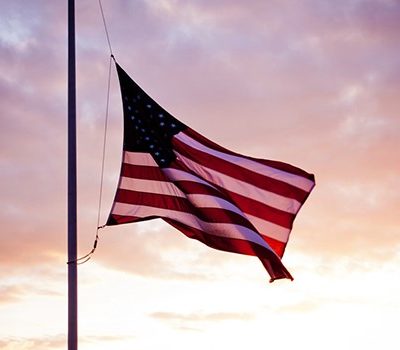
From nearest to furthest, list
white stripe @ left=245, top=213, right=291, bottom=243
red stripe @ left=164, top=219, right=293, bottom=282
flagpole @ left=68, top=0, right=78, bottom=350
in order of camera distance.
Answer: flagpole @ left=68, top=0, right=78, bottom=350 → red stripe @ left=164, top=219, right=293, bottom=282 → white stripe @ left=245, top=213, right=291, bottom=243

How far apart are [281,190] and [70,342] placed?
23.1 feet

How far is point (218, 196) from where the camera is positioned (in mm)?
20047

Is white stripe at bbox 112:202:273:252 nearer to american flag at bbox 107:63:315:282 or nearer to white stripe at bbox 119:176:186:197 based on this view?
american flag at bbox 107:63:315:282

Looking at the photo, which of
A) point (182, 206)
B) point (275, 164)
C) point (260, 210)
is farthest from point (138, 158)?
point (275, 164)

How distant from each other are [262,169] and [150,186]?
3002 mm

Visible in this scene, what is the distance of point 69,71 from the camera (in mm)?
18625

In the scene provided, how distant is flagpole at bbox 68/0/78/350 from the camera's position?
54.4ft

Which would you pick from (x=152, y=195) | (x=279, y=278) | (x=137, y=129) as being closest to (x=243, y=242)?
(x=279, y=278)

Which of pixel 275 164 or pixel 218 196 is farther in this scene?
pixel 275 164

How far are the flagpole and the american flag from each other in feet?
5.26

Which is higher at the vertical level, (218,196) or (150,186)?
(150,186)

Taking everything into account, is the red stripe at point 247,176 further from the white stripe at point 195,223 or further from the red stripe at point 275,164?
the white stripe at point 195,223

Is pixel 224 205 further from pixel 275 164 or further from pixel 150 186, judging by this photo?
pixel 275 164

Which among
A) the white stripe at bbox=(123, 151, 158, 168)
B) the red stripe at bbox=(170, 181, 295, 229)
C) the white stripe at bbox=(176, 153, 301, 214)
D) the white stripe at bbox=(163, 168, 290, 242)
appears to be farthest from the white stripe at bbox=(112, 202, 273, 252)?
the white stripe at bbox=(176, 153, 301, 214)
